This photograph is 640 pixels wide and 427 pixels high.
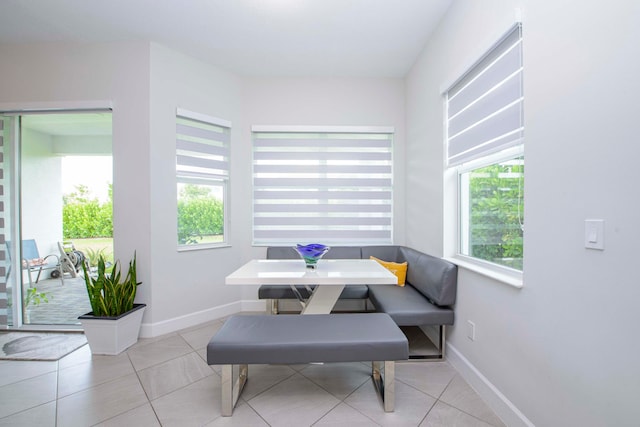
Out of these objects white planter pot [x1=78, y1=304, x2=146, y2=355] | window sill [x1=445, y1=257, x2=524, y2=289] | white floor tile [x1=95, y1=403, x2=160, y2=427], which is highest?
window sill [x1=445, y1=257, x2=524, y2=289]

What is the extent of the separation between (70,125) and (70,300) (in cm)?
271

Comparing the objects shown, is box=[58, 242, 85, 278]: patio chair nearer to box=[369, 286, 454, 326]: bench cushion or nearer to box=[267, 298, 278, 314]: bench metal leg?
box=[267, 298, 278, 314]: bench metal leg

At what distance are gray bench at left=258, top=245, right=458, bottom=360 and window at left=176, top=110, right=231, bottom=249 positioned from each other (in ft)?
2.49

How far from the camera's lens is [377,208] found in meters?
3.20

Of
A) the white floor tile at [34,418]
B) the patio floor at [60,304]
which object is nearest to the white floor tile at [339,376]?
the white floor tile at [34,418]

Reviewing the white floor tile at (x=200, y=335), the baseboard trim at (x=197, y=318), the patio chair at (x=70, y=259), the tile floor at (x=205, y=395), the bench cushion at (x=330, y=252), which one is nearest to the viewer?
the tile floor at (x=205, y=395)

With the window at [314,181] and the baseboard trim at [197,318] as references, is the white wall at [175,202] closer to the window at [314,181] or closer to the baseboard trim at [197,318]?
the baseboard trim at [197,318]

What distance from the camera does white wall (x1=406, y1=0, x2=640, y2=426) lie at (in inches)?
35.2

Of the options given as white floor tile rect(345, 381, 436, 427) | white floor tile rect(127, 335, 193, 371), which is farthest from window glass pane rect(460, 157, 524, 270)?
white floor tile rect(127, 335, 193, 371)

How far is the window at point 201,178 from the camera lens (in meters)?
2.74

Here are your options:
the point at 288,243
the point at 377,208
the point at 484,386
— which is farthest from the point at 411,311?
the point at 288,243

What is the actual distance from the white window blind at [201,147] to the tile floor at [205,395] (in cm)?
178

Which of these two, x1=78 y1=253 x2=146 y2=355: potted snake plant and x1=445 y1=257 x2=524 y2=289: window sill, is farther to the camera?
x1=78 y1=253 x2=146 y2=355: potted snake plant

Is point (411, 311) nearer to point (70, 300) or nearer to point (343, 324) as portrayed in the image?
point (343, 324)
